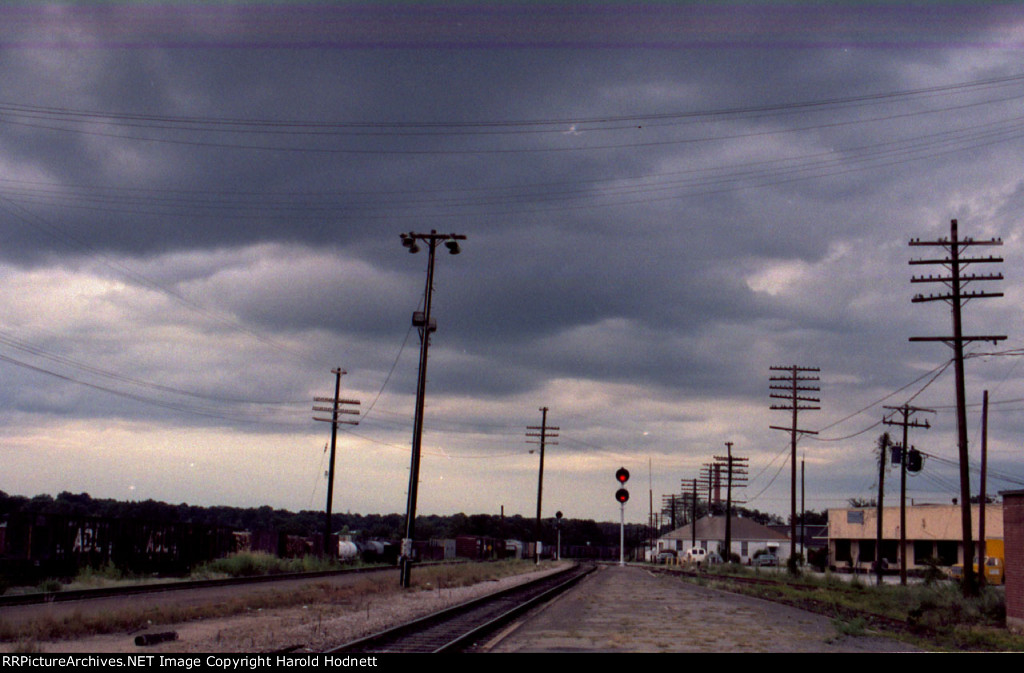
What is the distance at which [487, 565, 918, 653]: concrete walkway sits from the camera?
14102 mm

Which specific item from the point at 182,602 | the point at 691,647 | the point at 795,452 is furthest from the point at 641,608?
the point at 795,452

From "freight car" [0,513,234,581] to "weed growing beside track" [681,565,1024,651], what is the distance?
941 inches

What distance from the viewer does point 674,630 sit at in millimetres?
16734

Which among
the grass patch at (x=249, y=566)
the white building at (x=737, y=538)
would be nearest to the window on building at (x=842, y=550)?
the white building at (x=737, y=538)

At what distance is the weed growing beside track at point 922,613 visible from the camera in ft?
60.4

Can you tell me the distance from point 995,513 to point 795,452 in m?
30.3

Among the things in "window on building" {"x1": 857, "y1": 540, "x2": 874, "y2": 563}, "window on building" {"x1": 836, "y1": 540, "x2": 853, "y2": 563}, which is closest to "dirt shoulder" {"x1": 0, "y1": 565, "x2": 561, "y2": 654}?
"window on building" {"x1": 857, "y1": 540, "x2": 874, "y2": 563}

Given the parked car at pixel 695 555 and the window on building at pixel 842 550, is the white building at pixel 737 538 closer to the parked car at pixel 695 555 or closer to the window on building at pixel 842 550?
the parked car at pixel 695 555

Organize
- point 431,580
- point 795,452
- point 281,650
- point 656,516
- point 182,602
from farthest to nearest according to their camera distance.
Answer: point 656,516, point 795,452, point 431,580, point 182,602, point 281,650

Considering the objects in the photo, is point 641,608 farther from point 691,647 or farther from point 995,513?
point 995,513
